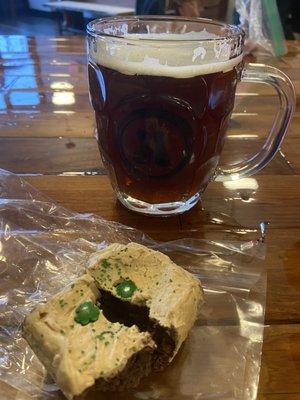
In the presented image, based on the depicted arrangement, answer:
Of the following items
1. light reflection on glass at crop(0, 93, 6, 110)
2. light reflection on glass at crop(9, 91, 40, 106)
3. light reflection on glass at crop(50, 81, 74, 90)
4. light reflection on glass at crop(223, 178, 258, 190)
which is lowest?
light reflection on glass at crop(223, 178, 258, 190)

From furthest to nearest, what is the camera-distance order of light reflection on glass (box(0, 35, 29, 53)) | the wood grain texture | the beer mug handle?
light reflection on glass (box(0, 35, 29, 53)) → the beer mug handle → the wood grain texture

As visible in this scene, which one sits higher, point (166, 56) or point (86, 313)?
point (166, 56)

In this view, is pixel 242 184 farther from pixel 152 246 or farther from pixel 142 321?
pixel 142 321

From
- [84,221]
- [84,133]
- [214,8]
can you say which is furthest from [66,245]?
[214,8]

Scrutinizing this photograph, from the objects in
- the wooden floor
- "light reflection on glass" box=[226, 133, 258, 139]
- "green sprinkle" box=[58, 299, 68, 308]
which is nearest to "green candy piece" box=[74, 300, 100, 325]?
"green sprinkle" box=[58, 299, 68, 308]

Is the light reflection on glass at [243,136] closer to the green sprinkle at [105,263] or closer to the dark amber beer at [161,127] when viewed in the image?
the dark amber beer at [161,127]

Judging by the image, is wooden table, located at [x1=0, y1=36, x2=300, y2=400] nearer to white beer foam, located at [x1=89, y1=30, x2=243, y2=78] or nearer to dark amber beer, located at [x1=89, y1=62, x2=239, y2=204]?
dark amber beer, located at [x1=89, y1=62, x2=239, y2=204]

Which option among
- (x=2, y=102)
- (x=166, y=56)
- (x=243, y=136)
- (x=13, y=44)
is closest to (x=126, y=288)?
(x=166, y=56)

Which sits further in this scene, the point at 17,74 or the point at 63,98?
the point at 17,74
